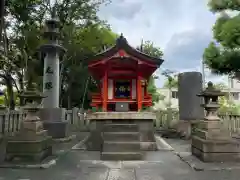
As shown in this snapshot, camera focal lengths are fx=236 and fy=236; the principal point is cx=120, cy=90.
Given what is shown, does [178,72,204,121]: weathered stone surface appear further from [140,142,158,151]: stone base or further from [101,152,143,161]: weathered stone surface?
[101,152,143,161]: weathered stone surface

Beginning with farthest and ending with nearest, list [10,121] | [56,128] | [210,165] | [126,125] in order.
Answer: [10,121]
[56,128]
[126,125]
[210,165]

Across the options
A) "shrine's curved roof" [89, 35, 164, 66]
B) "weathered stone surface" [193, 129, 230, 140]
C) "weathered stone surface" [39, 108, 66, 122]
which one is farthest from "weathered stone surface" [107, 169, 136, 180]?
"weathered stone surface" [39, 108, 66, 122]

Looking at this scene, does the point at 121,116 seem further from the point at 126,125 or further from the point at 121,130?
the point at 121,130

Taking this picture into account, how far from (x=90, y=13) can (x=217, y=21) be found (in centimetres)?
1265

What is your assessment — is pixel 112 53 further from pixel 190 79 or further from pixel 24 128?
pixel 190 79

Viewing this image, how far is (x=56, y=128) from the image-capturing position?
11.8 metres

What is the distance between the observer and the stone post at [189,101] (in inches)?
501

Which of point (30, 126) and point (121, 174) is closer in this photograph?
point (121, 174)

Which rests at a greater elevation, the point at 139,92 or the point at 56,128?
the point at 139,92

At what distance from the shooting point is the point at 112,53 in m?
9.59

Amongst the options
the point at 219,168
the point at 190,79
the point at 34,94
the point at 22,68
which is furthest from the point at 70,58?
the point at 219,168

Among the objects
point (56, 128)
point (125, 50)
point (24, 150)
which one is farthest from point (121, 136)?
point (56, 128)

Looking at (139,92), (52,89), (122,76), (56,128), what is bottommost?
(56,128)

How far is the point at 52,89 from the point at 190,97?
739cm
